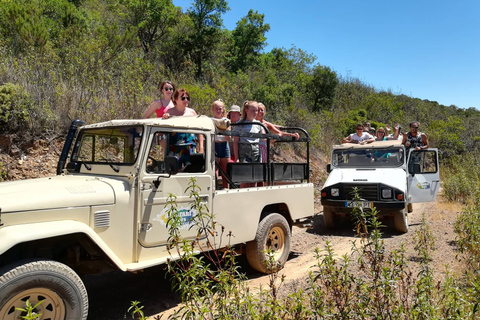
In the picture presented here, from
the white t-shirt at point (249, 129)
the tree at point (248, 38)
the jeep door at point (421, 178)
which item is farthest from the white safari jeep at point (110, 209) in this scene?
the tree at point (248, 38)

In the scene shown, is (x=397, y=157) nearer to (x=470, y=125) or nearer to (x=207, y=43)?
(x=207, y=43)

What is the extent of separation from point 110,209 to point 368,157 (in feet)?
20.6

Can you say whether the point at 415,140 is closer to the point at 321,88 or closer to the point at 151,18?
the point at 151,18

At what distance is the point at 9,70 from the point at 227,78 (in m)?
8.38

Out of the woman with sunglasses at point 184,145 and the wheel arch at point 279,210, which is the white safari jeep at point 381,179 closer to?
the wheel arch at point 279,210

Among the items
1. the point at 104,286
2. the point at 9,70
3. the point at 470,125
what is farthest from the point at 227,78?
the point at 470,125

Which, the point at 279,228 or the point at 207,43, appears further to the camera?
the point at 207,43

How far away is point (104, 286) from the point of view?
438 cm

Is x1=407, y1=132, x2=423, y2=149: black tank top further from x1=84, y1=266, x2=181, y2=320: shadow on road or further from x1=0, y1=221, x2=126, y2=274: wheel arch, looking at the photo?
x1=0, y1=221, x2=126, y2=274: wheel arch

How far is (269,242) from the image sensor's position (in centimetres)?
496

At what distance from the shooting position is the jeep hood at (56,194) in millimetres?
2848

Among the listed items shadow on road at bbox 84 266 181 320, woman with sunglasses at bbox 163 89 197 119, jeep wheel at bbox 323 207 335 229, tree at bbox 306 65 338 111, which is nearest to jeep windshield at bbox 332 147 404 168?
jeep wheel at bbox 323 207 335 229

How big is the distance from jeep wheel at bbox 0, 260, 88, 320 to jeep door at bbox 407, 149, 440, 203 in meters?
6.79

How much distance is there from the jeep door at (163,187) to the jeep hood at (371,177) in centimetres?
401
